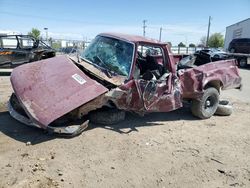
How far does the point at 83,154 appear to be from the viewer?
4.39 metres

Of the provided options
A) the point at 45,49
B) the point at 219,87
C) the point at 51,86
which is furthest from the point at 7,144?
the point at 45,49

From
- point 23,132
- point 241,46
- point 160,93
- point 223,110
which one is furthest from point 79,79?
point 241,46

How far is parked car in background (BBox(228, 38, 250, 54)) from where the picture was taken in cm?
2466

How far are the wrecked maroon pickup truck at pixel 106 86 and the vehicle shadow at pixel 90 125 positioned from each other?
203 mm

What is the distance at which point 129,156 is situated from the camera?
449cm

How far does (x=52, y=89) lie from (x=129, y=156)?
172 cm

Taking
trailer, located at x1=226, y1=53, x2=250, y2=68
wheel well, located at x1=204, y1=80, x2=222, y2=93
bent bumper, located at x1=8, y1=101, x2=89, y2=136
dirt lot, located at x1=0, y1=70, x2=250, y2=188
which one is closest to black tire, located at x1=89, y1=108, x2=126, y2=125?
dirt lot, located at x1=0, y1=70, x2=250, y2=188

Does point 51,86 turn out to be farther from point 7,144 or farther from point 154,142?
point 154,142

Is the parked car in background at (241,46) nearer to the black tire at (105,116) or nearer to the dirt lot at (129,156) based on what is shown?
the dirt lot at (129,156)

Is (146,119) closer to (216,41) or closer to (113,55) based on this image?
(113,55)

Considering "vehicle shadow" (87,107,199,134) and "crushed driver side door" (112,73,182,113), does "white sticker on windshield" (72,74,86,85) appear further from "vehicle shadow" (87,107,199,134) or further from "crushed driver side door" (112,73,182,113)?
"vehicle shadow" (87,107,199,134)

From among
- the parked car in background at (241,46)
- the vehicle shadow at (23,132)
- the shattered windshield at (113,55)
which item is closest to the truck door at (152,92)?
the shattered windshield at (113,55)

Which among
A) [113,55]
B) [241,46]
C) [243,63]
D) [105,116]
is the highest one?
[113,55]

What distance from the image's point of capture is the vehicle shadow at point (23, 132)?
4750 millimetres
